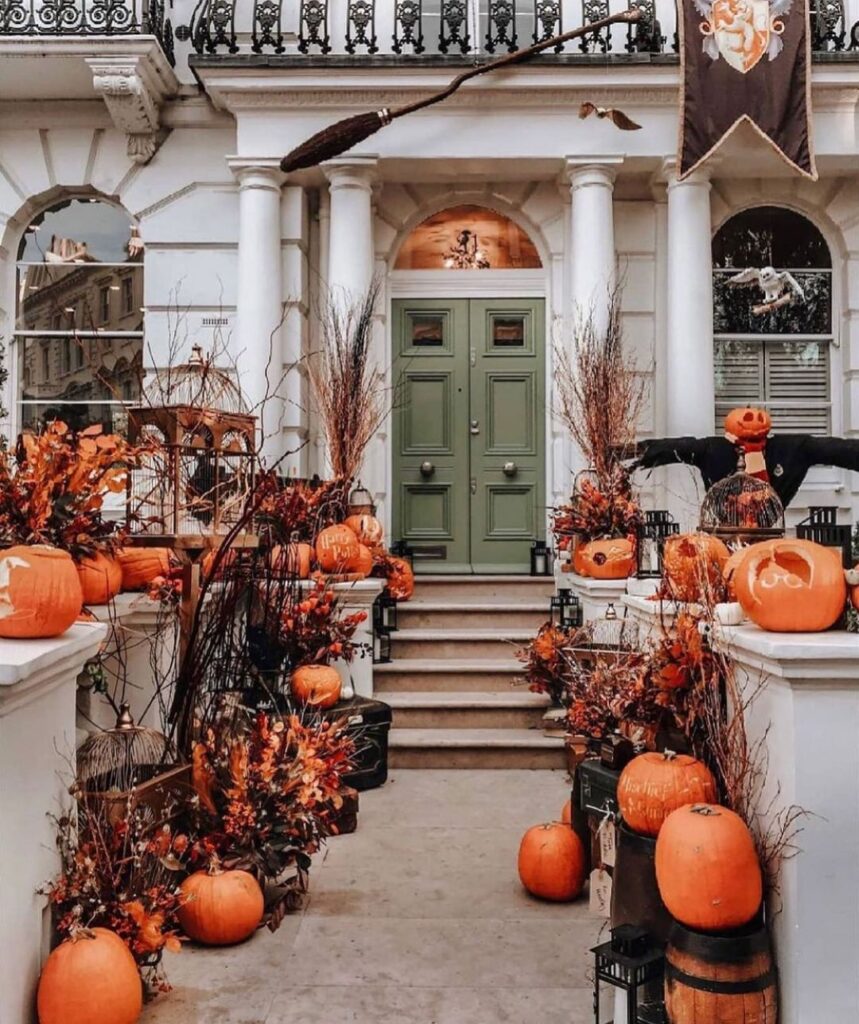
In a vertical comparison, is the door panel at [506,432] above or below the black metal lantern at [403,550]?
above

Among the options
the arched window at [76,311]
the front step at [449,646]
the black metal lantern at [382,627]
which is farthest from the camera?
the arched window at [76,311]

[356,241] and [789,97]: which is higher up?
[789,97]

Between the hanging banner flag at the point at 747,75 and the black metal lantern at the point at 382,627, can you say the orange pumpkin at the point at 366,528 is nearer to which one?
the black metal lantern at the point at 382,627

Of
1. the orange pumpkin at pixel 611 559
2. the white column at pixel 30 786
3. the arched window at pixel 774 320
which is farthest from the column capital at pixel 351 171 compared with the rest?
the white column at pixel 30 786

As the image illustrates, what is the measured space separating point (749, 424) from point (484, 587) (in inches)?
145

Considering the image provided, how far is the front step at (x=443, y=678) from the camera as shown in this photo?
277 inches

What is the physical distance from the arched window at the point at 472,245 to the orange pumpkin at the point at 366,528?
11.3 feet

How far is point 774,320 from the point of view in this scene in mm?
9672

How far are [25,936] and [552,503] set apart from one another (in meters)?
7.27

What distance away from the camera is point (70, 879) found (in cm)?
295

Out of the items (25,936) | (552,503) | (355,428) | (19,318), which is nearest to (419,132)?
(355,428)

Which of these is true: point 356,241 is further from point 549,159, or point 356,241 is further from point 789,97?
point 789,97

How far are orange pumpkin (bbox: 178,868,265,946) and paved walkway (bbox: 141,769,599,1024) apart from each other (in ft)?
0.19

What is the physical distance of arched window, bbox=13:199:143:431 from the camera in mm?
9633
